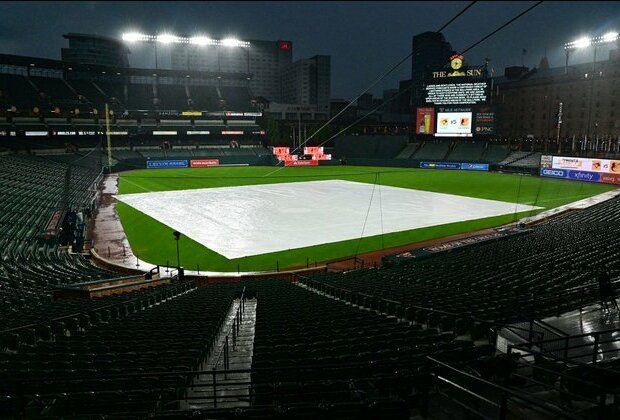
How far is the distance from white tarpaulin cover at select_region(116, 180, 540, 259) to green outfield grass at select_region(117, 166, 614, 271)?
1.27 meters

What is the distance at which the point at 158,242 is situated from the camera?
30719 mm

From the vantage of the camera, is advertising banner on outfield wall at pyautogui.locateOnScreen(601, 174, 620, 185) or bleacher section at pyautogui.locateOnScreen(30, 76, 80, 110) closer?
advertising banner on outfield wall at pyautogui.locateOnScreen(601, 174, 620, 185)

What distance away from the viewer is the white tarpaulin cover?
104 feet

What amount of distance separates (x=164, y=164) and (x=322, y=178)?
118ft

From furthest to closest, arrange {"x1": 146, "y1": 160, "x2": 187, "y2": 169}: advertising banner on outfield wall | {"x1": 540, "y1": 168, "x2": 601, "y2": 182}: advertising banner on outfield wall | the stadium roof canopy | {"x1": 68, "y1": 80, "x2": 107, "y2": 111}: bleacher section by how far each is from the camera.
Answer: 1. {"x1": 68, "y1": 80, "x2": 107, "y2": 111}: bleacher section
2. {"x1": 146, "y1": 160, "x2": 187, "y2": 169}: advertising banner on outfield wall
3. the stadium roof canopy
4. {"x1": 540, "y1": 168, "x2": 601, "y2": 182}: advertising banner on outfield wall

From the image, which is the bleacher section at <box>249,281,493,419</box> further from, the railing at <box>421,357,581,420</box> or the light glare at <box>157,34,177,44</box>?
the light glare at <box>157,34,177,44</box>

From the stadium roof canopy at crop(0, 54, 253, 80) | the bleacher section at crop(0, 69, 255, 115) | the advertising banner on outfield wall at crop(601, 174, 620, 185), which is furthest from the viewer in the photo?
the bleacher section at crop(0, 69, 255, 115)

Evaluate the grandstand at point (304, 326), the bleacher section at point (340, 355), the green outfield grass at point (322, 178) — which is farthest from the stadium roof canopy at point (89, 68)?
the bleacher section at point (340, 355)

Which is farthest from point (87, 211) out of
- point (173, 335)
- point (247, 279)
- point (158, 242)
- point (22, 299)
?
point (173, 335)

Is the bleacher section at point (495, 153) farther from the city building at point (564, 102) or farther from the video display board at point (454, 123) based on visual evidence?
the city building at point (564, 102)

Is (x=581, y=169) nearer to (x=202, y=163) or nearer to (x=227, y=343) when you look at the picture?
(x=227, y=343)

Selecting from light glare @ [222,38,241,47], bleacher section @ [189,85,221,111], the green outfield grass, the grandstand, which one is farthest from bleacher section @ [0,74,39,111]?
light glare @ [222,38,241,47]

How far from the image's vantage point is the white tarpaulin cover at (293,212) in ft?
104

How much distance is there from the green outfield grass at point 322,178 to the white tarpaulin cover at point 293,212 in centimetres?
127
